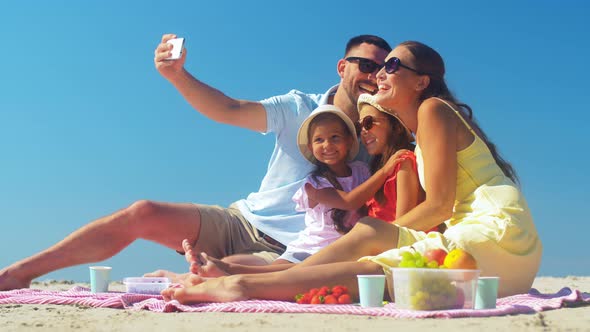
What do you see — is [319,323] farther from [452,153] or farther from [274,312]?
[452,153]

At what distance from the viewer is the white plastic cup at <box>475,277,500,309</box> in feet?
16.5

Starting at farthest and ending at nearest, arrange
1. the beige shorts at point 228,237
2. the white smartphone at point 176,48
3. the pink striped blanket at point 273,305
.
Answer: the beige shorts at point 228,237 < the white smartphone at point 176,48 < the pink striped blanket at point 273,305

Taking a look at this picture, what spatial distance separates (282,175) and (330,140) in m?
0.74

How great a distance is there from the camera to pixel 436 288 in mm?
4875

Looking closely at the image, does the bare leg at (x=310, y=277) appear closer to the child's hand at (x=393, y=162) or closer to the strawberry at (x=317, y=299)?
the strawberry at (x=317, y=299)

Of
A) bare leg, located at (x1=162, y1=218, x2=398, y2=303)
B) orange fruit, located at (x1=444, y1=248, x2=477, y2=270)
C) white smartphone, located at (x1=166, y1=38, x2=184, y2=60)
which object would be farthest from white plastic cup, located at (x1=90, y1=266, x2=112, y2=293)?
orange fruit, located at (x1=444, y1=248, x2=477, y2=270)

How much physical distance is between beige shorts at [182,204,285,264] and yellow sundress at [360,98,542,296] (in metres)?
2.14

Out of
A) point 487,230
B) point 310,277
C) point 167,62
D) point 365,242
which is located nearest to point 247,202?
point 167,62

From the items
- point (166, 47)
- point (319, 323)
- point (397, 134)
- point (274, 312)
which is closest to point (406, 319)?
point (319, 323)

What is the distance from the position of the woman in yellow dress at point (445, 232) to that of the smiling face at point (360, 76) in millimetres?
1559

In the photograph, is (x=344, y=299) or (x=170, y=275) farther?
(x=170, y=275)

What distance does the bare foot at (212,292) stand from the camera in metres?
5.19

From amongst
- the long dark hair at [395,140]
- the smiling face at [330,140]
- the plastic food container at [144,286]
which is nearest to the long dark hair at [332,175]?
the smiling face at [330,140]

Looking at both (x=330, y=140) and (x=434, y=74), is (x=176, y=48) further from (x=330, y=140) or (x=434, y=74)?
(x=434, y=74)
